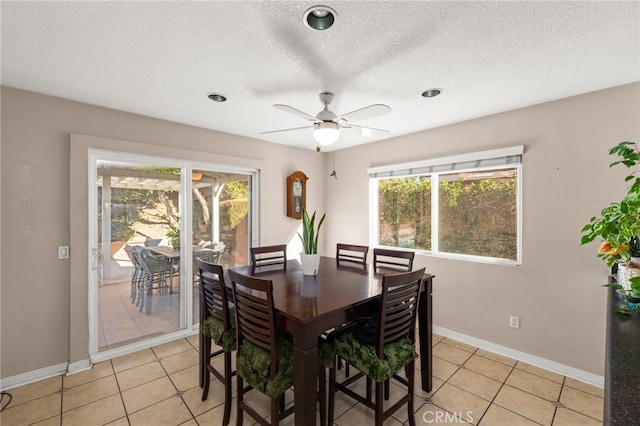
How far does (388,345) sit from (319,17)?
6.43 feet

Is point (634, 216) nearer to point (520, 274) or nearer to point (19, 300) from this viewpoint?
point (520, 274)

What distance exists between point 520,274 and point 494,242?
40 centimetres

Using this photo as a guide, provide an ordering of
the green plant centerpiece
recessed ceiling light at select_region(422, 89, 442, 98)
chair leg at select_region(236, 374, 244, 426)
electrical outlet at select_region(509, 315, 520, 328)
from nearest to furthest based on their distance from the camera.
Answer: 1. the green plant centerpiece
2. chair leg at select_region(236, 374, 244, 426)
3. recessed ceiling light at select_region(422, 89, 442, 98)
4. electrical outlet at select_region(509, 315, 520, 328)

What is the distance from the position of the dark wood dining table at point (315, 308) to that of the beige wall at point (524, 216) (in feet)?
3.92

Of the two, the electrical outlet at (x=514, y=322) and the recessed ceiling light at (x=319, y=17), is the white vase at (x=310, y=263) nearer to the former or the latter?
the recessed ceiling light at (x=319, y=17)

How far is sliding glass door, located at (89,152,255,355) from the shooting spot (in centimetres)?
295

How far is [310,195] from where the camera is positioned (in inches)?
187

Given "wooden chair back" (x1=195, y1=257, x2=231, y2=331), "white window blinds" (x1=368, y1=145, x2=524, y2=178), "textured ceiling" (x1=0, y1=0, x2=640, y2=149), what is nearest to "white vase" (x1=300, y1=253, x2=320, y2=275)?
"wooden chair back" (x1=195, y1=257, x2=231, y2=331)

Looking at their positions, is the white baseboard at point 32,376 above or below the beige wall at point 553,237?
below

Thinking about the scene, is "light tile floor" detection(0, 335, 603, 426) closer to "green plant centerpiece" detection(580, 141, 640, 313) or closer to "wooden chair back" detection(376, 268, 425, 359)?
"wooden chair back" detection(376, 268, 425, 359)

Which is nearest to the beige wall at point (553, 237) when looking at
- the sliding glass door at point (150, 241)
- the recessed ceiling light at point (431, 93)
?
the recessed ceiling light at point (431, 93)

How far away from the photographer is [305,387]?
5.02 ft

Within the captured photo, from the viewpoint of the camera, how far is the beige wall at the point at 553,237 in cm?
245

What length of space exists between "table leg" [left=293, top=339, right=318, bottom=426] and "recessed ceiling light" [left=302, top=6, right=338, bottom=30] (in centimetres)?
176
